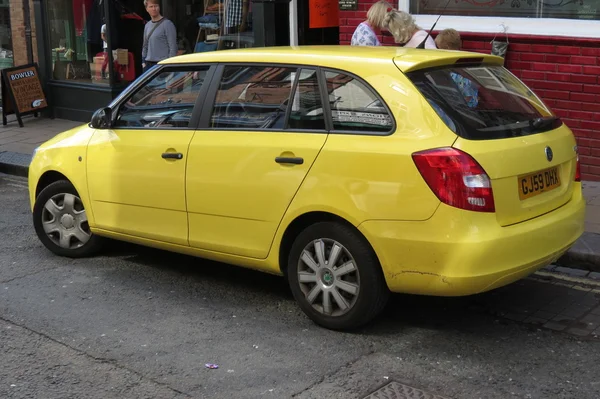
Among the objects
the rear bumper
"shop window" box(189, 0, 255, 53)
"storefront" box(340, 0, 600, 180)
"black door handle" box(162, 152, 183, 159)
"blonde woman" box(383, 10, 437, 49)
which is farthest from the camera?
"shop window" box(189, 0, 255, 53)

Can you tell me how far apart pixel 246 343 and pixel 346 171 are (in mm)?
1132

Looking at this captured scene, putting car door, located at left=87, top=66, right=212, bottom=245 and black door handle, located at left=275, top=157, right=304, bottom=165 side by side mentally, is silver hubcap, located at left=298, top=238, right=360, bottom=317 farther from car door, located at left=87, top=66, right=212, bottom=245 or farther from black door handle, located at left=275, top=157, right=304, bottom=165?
car door, located at left=87, top=66, right=212, bottom=245

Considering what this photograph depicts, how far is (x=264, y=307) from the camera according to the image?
5586mm

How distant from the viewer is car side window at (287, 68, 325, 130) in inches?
203

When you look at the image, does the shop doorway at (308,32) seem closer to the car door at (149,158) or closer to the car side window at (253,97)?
the car door at (149,158)

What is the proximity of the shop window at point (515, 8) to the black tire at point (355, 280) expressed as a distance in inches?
198

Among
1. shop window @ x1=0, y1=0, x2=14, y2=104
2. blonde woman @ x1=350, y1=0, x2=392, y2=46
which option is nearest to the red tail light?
blonde woman @ x1=350, y1=0, x2=392, y2=46

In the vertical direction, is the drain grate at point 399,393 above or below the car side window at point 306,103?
below

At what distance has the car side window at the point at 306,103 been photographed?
203 inches

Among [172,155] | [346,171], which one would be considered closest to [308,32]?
[172,155]

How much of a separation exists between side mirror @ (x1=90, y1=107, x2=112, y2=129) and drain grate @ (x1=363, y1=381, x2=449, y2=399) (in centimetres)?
294

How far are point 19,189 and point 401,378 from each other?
21.4 ft

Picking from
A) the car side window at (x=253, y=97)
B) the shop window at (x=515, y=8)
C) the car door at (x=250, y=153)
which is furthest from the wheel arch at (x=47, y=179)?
the shop window at (x=515, y=8)

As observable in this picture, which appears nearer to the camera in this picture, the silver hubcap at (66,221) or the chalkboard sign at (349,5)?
the silver hubcap at (66,221)
